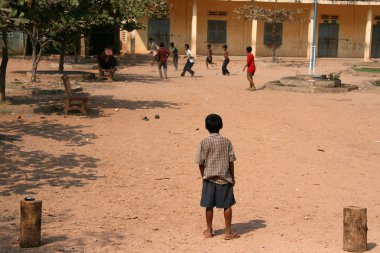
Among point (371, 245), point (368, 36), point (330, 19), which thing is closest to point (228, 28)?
point (330, 19)

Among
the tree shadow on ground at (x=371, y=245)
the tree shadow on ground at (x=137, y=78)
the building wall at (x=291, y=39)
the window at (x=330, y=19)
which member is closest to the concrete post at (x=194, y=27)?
the building wall at (x=291, y=39)

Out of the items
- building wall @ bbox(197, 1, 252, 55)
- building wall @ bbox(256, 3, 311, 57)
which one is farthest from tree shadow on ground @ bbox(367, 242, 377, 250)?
building wall @ bbox(256, 3, 311, 57)

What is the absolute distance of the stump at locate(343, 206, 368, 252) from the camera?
6664 mm

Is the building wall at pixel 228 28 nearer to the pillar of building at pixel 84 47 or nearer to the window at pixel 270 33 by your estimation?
the window at pixel 270 33

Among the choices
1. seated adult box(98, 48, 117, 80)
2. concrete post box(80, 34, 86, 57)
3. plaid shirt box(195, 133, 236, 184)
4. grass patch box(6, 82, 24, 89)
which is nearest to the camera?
plaid shirt box(195, 133, 236, 184)

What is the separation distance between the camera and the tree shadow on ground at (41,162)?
934 cm

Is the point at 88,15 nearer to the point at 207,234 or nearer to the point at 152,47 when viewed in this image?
the point at 207,234

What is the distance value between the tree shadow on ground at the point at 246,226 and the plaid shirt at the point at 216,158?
0.69 metres

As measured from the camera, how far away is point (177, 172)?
33.7 ft

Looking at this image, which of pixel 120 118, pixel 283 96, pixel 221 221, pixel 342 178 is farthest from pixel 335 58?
pixel 221 221

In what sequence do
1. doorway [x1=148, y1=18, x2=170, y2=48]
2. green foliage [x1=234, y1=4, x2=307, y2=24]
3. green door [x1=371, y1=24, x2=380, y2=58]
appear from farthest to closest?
green door [x1=371, y1=24, x2=380, y2=58] → doorway [x1=148, y1=18, x2=170, y2=48] → green foliage [x1=234, y1=4, x2=307, y2=24]

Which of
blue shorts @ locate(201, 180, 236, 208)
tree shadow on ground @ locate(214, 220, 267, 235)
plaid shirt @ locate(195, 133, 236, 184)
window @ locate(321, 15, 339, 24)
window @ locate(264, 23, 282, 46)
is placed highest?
window @ locate(321, 15, 339, 24)

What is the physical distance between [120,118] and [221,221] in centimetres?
698

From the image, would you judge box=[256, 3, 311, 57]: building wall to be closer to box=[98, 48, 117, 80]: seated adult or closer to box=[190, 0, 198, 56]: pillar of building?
box=[190, 0, 198, 56]: pillar of building
